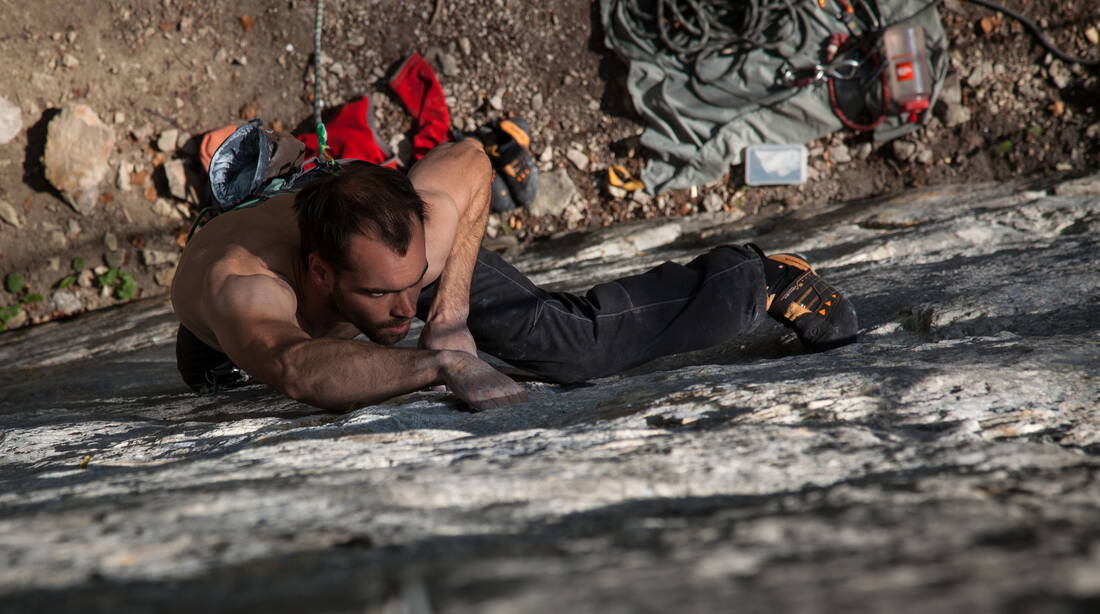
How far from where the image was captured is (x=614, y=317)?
2.49 m

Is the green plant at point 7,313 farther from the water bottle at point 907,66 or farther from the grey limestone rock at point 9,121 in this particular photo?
the water bottle at point 907,66

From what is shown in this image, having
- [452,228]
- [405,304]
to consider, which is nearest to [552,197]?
[452,228]

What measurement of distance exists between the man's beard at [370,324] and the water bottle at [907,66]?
3.65m

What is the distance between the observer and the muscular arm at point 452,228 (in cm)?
239

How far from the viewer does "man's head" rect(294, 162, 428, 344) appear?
1.98m

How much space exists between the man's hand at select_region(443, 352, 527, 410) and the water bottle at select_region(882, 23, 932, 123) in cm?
380

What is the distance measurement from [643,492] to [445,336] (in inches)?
56.4

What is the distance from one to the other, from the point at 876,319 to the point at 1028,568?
6.40 feet

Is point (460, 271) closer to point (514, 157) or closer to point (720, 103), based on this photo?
point (514, 157)

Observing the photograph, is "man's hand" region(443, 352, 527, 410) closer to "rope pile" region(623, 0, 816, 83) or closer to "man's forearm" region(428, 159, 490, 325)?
"man's forearm" region(428, 159, 490, 325)

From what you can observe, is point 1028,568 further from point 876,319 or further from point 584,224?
point 584,224

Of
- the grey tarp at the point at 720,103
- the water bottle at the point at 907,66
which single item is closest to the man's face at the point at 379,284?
the grey tarp at the point at 720,103

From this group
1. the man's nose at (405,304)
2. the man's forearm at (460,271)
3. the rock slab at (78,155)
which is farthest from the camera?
the rock slab at (78,155)

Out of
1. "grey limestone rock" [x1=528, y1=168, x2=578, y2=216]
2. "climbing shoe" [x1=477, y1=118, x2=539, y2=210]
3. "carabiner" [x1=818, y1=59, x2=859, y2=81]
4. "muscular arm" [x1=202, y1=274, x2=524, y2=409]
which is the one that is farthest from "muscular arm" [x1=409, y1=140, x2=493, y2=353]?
"carabiner" [x1=818, y1=59, x2=859, y2=81]
